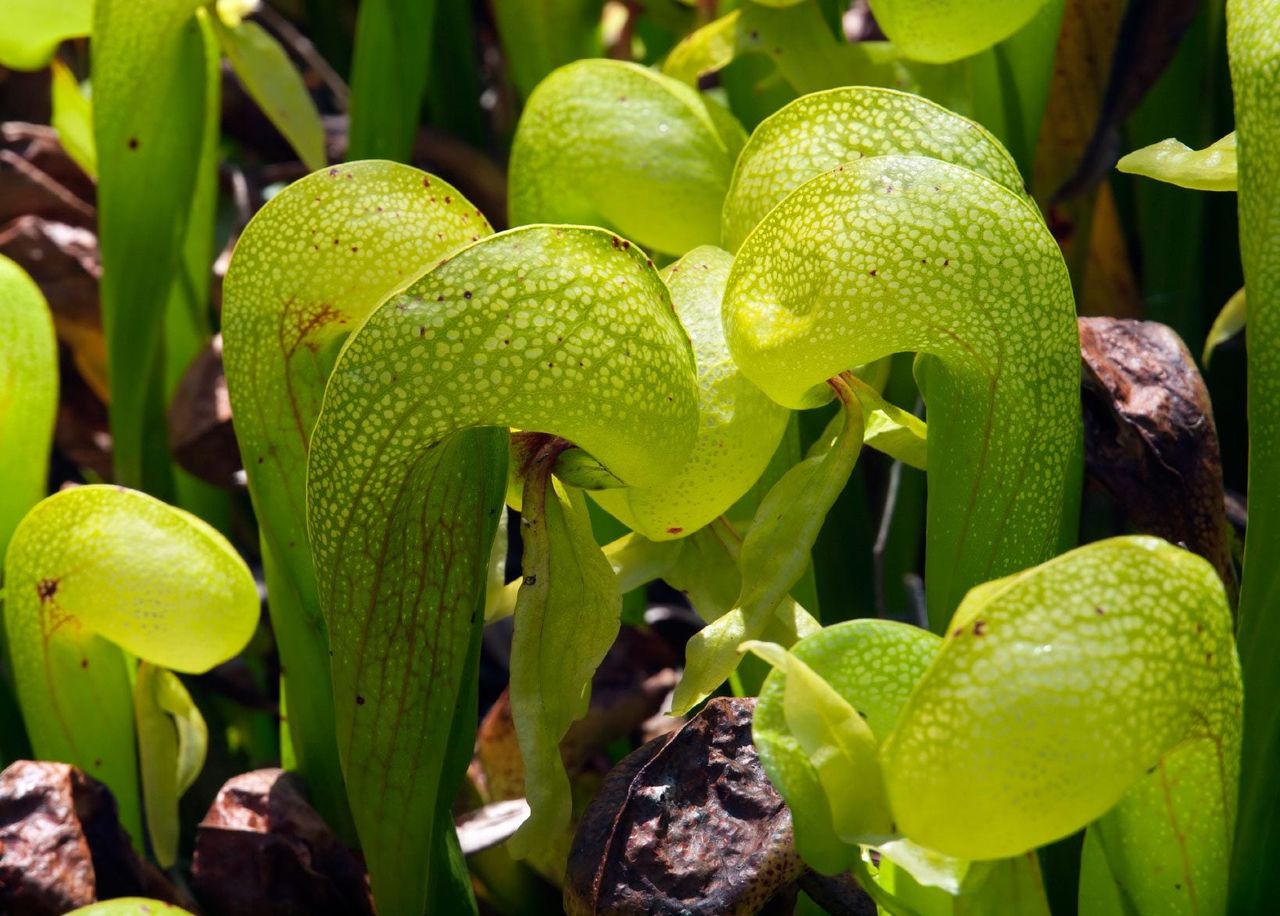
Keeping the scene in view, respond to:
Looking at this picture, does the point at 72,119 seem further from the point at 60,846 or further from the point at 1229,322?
the point at 1229,322

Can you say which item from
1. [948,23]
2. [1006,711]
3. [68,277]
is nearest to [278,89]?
[68,277]

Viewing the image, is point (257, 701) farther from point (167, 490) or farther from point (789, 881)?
point (789, 881)

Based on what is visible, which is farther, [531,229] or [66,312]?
[66,312]

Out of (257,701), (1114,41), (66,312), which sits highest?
(1114,41)

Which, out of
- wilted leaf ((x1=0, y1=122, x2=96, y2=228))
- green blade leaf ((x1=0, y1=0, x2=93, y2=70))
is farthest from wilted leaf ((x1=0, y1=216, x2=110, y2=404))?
green blade leaf ((x1=0, y1=0, x2=93, y2=70))

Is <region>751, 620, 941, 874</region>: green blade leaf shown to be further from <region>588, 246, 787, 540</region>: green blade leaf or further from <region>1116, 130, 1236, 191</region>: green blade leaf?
<region>1116, 130, 1236, 191</region>: green blade leaf

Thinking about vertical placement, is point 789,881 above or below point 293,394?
below

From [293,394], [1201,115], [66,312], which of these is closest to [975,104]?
[1201,115]

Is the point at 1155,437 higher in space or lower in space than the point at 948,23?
lower
